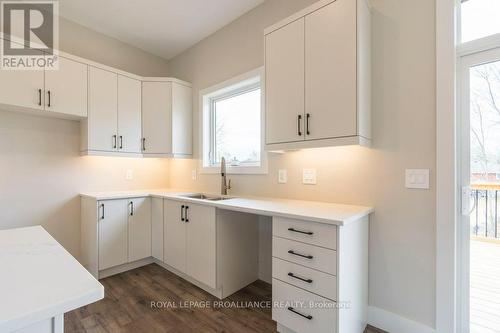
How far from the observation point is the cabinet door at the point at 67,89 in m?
2.38

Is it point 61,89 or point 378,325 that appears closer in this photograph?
point 378,325

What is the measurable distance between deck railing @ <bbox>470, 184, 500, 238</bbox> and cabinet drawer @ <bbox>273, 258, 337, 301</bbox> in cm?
100

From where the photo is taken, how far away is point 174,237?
2.58 meters

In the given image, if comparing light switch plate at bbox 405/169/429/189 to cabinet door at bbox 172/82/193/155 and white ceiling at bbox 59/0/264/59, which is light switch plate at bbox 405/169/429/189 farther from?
cabinet door at bbox 172/82/193/155

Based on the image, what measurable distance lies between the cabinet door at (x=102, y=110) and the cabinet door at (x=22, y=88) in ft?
1.43

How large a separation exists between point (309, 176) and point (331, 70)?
90 centimetres

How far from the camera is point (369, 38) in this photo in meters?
1.79

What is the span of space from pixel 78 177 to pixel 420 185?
3.44m

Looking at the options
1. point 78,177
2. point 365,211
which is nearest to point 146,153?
point 78,177

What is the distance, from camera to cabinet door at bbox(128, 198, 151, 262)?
2.75m

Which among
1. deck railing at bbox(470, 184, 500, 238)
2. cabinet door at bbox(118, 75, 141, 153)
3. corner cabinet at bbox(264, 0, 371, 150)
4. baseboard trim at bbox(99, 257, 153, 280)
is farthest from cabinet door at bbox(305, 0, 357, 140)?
baseboard trim at bbox(99, 257, 153, 280)

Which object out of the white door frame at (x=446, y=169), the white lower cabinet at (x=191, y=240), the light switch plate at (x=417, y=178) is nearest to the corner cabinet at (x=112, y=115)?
the white lower cabinet at (x=191, y=240)

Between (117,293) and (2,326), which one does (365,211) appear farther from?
(117,293)

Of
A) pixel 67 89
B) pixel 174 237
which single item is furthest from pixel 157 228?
pixel 67 89
